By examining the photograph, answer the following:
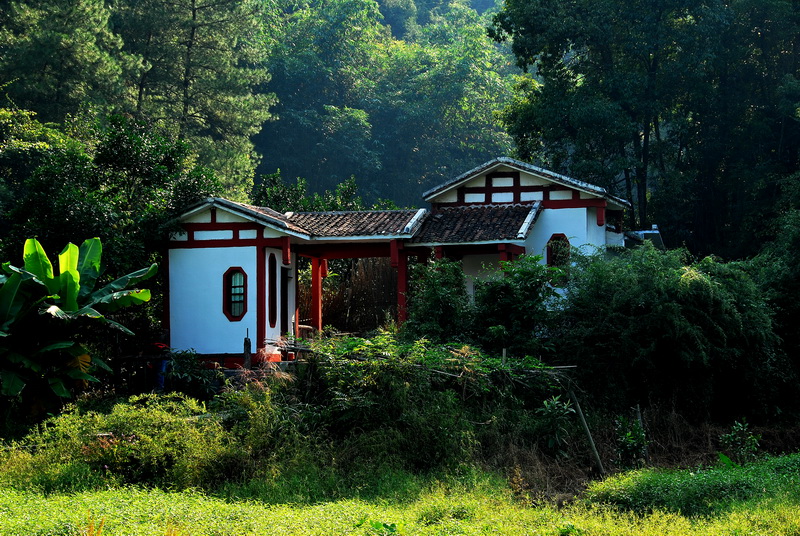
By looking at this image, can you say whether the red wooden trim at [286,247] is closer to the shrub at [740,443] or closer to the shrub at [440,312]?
the shrub at [440,312]

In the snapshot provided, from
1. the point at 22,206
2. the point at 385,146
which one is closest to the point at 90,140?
the point at 22,206

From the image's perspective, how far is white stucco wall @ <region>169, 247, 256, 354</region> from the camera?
18953 millimetres

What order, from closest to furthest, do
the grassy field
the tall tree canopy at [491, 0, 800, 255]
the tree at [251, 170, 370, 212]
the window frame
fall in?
the grassy field → the window frame → the tree at [251, 170, 370, 212] → the tall tree canopy at [491, 0, 800, 255]

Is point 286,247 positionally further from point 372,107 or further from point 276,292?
point 372,107

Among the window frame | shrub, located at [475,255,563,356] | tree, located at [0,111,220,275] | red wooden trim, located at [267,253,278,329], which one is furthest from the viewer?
the window frame

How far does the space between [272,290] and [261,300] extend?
2.48 ft

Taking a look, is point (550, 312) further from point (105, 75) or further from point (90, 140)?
point (105, 75)

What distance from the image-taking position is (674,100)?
30766mm

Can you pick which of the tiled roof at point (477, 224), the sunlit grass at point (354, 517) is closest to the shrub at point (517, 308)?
the tiled roof at point (477, 224)

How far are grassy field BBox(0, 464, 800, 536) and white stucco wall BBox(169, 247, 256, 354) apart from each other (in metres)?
7.57

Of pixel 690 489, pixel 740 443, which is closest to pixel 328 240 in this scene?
pixel 740 443

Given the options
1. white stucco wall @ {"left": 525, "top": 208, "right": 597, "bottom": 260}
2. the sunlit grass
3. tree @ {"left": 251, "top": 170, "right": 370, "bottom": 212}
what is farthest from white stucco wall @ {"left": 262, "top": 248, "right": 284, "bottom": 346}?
the sunlit grass

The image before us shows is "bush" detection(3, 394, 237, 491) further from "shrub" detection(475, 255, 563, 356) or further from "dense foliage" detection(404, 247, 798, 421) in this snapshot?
"shrub" detection(475, 255, 563, 356)

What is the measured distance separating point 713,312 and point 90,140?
17.4 metres
